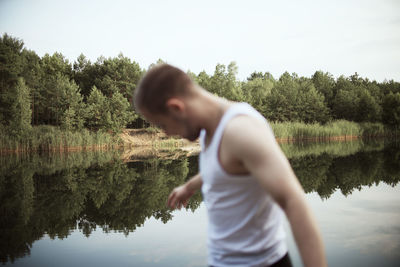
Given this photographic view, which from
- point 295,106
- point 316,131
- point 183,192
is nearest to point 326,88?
point 295,106

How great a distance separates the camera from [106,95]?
4475cm

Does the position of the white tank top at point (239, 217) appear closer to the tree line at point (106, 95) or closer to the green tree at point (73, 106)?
the tree line at point (106, 95)

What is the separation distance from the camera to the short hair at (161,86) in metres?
1.15

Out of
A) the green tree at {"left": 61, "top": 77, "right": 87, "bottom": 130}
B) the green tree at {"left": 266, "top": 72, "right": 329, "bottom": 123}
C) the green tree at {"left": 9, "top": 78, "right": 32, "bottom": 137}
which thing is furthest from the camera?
the green tree at {"left": 266, "top": 72, "right": 329, "bottom": 123}

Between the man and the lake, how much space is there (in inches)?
103

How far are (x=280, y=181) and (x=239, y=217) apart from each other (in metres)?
0.31

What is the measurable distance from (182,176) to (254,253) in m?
8.62

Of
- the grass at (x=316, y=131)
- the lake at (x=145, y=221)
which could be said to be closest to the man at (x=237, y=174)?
the lake at (x=145, y=221)

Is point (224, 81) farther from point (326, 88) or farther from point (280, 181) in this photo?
point (280, 181)

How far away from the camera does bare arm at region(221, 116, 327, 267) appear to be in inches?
38.6

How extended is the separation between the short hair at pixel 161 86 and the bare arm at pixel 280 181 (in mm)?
291

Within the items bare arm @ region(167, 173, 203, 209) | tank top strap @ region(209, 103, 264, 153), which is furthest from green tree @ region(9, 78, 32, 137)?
tank top strap @ region(209, 103, 264, 153)

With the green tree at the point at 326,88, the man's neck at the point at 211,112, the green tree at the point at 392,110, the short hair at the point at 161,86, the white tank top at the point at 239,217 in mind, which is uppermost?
the green tree at the point at 326,88

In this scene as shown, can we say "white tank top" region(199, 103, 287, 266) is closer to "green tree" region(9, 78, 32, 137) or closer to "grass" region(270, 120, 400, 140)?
"green tree" region(9, 78, 32, 137)
